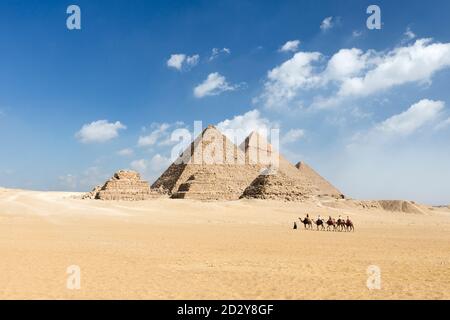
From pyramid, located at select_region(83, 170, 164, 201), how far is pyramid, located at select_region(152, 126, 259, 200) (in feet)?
17.9

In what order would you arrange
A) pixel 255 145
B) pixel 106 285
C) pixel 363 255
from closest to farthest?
pixel 106 285, pixel 363 255, pixel 255 145

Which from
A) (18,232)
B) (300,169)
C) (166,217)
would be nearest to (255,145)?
(300,169)


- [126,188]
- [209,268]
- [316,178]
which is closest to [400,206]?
[126,188]

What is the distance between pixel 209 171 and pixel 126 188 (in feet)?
48.8

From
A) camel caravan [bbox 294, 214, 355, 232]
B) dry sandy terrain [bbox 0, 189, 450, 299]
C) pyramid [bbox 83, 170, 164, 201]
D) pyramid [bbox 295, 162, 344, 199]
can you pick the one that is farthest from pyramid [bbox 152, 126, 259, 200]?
dry sandy terrain [bbox 0, 189, 450, 299]

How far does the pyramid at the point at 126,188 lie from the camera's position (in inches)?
2233

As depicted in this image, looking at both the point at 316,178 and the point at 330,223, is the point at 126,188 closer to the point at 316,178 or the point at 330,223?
the point at 330,223

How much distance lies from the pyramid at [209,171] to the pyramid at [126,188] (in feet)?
17.9

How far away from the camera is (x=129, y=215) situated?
3706 centimetres

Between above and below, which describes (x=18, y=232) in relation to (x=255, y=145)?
below

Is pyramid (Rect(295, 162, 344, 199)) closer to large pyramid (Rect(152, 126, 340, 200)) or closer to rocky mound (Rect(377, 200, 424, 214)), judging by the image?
large pyramid (Rect(152, 126, 340, 200))
